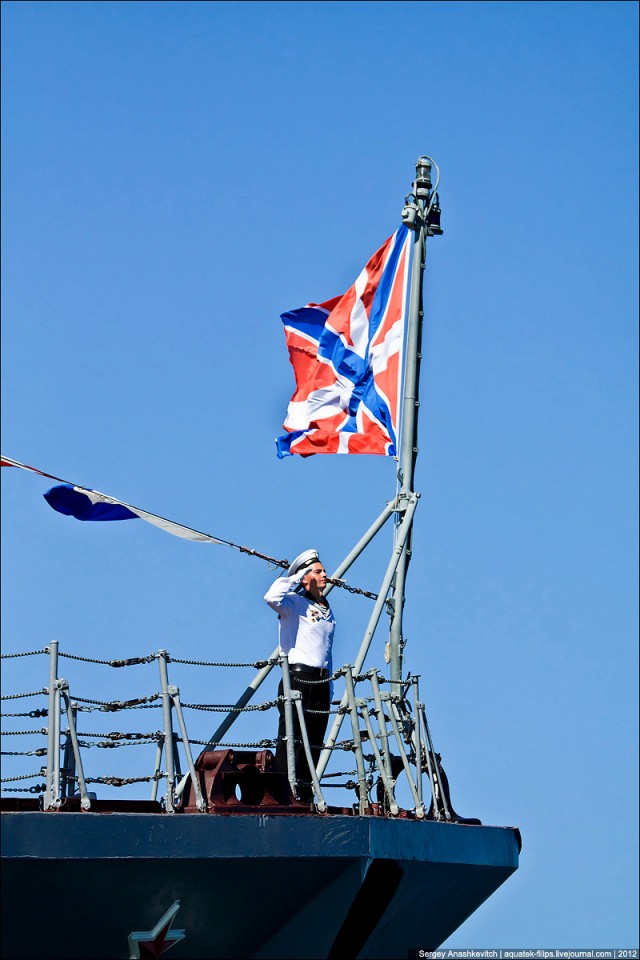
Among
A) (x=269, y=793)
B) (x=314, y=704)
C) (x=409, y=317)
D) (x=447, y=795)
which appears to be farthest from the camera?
(x=409, y=317)

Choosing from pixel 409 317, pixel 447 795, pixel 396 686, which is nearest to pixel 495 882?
pixel 447 795

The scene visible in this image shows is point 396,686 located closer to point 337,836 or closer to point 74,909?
point 337,836

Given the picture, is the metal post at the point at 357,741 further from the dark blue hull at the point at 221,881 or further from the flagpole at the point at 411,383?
the flagpole at the point at 411,383

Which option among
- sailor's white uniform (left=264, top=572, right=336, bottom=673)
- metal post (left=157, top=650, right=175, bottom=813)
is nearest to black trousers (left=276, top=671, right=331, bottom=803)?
sailor's white uniform (left=264, top=572, right=336, bottom=673)

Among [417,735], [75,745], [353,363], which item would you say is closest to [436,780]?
[417,735]

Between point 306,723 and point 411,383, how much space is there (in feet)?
14.0

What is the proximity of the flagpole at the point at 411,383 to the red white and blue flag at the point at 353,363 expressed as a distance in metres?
0.17

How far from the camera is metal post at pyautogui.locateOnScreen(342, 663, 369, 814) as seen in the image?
12.2 metres

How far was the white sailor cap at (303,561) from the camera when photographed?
1313 cm

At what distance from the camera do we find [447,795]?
1372 centimetres

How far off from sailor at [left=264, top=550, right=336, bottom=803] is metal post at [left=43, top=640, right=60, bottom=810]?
83.9 inches

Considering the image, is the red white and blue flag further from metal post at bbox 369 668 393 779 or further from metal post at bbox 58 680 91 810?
metal post at bbox 58 680 91 810

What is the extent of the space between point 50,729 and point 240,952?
109 inches

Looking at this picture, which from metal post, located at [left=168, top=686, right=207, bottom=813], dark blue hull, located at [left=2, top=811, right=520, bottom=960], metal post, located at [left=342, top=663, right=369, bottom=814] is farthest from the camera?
metal post, located at [left=342, top=663, right=369, bottom=814]
